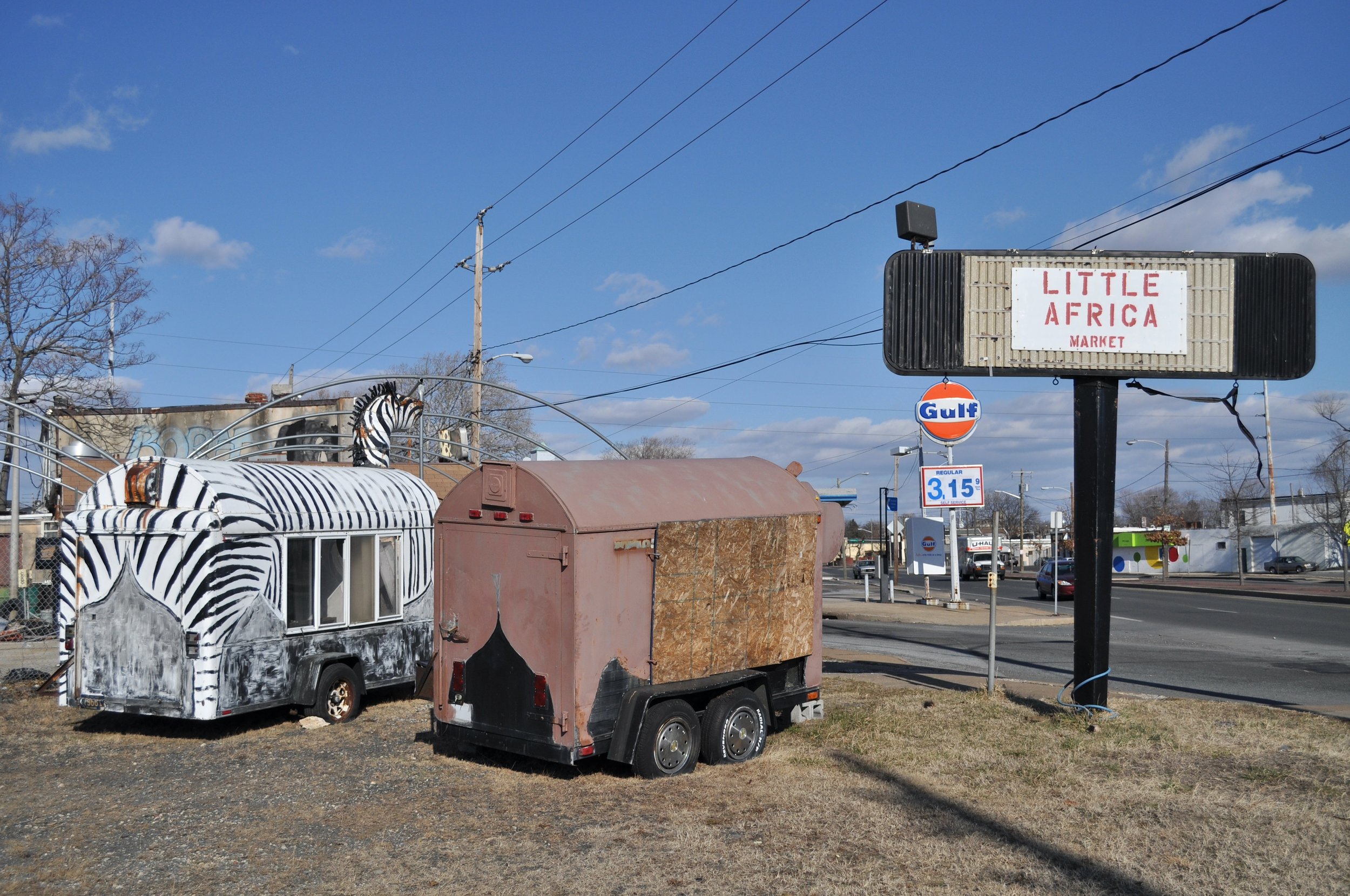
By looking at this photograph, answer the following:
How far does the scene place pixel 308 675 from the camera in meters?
11.3

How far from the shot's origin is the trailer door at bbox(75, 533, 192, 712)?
10.5 meters

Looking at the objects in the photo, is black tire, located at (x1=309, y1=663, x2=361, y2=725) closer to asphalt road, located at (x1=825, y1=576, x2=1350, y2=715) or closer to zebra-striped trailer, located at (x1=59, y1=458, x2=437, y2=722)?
zebra-striped trailer, located at (x1=59, y1=458, x2=437, y2=722)

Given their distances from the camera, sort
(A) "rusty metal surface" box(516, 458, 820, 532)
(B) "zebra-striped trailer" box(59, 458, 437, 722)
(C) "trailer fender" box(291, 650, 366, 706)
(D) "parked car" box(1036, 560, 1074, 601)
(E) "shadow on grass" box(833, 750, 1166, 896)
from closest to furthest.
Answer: (E) "shadow on grass" box(833, 750, 1166, 896) < (A) "rusty metal surface" box(516, 458, 820, 532) < (B) "zebra-striped trailer" box(59, 458, 437, 722) < (C) "trailer fender" box(291, 650, 366, 706) < (D) "parked car" box(1036, 560, 1074, 601)

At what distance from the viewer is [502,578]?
8938 mm

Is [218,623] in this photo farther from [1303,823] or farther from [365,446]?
[1303,823]

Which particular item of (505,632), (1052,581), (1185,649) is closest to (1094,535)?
(505,632)

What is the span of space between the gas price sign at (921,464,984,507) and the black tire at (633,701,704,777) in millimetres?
5002

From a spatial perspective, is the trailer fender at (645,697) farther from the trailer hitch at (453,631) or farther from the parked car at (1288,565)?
the parked car at (1288,565)

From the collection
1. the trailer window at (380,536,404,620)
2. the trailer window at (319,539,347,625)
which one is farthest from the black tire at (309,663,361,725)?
the trailer window at (380,536,404,620)

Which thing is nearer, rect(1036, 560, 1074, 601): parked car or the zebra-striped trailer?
the zebra-striped trailer

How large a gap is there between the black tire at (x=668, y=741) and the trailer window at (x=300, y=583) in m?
4.60

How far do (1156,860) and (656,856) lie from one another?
3036 mm

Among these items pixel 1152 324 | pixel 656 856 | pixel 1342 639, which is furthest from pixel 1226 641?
pixel 656 856

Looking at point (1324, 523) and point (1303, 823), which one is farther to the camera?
point (1324, 523)
